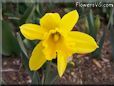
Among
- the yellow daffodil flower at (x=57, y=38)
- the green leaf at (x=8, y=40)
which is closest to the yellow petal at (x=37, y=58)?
the yellow daffodil flower at (x=57, y=38)

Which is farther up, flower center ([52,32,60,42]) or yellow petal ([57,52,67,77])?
flower center ([52,32,60,42])

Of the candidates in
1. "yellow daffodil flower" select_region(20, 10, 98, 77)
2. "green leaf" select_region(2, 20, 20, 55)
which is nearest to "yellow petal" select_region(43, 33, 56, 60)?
"yellow daffodil flower" select_region(20, 10, 98, 77)

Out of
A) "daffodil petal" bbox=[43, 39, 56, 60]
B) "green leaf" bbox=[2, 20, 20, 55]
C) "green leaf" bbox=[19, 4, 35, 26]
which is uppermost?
"daffodil petal" bbox=[43, 39, 56, 60]

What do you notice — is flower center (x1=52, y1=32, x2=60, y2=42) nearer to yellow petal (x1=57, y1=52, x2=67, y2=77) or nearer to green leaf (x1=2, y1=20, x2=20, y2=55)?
yellow petal (x1=57, y1=52, x2=67, y2=77)

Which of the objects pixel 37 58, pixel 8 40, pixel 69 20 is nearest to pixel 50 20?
pixel 69 20

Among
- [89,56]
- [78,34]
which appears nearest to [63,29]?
Result: [78,34]

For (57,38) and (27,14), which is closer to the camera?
(57,38)

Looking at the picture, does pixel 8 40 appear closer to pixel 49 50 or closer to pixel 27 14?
pixel 27 14

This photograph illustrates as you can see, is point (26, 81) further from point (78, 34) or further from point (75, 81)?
point (78, 34)
